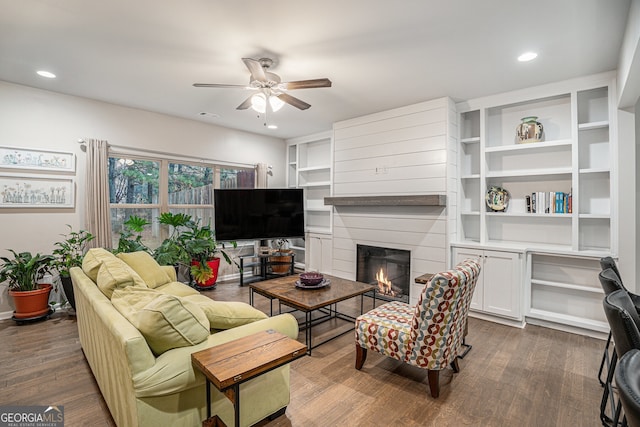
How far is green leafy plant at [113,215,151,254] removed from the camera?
4062 mm

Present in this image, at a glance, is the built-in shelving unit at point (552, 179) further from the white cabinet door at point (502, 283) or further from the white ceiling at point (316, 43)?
the white ceiling at point (316, 43)

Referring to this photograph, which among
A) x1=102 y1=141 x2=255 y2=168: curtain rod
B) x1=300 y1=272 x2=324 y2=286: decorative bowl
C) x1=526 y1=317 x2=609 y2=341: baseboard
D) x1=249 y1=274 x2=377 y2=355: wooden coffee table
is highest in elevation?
x1=102 y1=141 x2=255 y2=168: curtain rod

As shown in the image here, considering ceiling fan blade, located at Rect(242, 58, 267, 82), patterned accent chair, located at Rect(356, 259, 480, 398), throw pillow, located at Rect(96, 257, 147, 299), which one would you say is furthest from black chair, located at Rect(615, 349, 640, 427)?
ceiling fan blade, located at Rect(242, 58, 267, 82)

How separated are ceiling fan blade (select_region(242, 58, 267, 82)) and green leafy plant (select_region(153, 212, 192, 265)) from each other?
2.84 m

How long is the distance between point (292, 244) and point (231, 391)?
5.06m

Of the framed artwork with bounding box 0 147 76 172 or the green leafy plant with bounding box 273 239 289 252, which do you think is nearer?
the framed artwork with bounding box 0 147 76 172

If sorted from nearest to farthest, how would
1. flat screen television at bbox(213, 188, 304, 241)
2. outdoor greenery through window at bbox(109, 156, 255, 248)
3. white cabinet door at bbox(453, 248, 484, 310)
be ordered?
white cabinet door at bbox(453, 248, 484, 310) < outdoor greenery through window at bbox(109, 156, 255, 248) < flat screen television at bbox(213, 188, 304, 241)

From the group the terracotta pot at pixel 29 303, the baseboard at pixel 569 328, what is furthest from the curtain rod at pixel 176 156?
the baseboard at pixel 569 328

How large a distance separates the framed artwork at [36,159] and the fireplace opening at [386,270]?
415 cm

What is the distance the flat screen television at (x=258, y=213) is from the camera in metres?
5.02

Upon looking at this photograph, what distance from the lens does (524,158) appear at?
385cm

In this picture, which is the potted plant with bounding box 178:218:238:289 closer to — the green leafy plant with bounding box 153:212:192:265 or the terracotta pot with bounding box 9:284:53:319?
the green leafy plant with bounding box 153:212:192:265

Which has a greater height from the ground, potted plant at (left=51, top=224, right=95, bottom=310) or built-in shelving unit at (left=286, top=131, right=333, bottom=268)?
built-in shelving unit at (left=286, top=131, right=333, bottom=268)

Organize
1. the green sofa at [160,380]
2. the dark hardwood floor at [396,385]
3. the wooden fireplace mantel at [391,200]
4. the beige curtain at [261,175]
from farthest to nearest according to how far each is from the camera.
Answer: the beige curtain at [261,175], the wooden fireplace mantel at [391,200], the dark hardwood floor at [396,385], the green sofa at [160,380]
